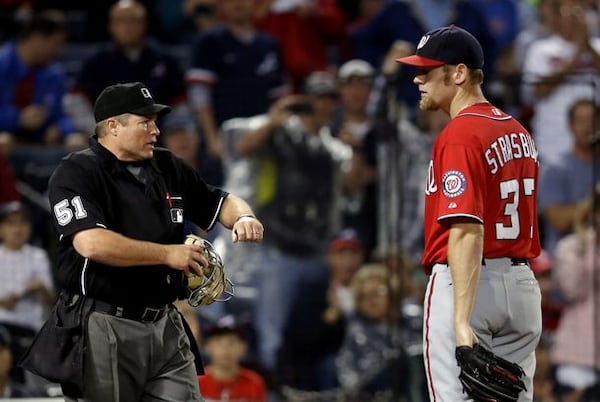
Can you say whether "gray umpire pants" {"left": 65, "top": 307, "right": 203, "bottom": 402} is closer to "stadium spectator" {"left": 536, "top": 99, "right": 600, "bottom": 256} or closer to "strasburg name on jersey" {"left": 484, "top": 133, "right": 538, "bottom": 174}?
"strasburg name on jersey" {"left": 484, "top": 133, "right": 538, "bottom": 174}

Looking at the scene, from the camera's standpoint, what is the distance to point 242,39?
10078 mm

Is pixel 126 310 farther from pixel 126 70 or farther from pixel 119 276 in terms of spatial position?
pixel 126 70

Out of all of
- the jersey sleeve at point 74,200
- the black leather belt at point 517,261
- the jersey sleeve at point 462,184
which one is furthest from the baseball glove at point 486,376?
the jersey sleeve at point 74,200

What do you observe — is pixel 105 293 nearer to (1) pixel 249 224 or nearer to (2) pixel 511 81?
(1) pixel 249 224

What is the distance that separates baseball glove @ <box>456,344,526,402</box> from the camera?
4852 millimetres

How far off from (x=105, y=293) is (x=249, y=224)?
2.17 feet

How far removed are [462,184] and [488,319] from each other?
1.87 feet

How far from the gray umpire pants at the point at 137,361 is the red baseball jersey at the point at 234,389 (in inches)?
124

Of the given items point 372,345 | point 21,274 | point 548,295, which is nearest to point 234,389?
point 372,345

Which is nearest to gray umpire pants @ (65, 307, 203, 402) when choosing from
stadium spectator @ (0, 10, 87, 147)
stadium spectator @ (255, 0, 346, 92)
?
Result: stadium spectator @ (0, 10, 87, 147)

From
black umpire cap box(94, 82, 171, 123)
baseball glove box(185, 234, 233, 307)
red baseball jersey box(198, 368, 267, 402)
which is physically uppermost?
black umpire cap box(94, 82, 171, 123)

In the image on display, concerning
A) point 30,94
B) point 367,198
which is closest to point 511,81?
point 367,198

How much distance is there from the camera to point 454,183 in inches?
195

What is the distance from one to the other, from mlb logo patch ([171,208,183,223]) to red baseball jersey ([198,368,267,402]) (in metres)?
3.31
